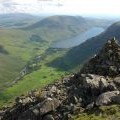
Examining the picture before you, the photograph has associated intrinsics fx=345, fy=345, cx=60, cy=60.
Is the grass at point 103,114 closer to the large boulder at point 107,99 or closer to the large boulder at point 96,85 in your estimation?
the large boulder at point 107,99

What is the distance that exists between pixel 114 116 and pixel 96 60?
32.6m

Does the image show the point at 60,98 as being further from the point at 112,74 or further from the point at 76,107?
the point at 112,74

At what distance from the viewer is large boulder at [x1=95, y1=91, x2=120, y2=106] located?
6583cm

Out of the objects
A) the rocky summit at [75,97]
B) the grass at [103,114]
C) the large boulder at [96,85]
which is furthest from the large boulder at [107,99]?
the large boulder at [96,85]

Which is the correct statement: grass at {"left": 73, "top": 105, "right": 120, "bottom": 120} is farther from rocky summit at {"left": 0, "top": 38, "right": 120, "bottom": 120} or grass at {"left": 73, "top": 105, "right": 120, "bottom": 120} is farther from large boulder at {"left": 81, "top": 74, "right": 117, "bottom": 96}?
large boulder at {"left": 81, "top": 74, "right": 117, "bottom": 96}

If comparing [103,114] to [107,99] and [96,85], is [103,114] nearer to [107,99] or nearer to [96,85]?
[107,99]

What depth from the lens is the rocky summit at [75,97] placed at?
67.0 metres

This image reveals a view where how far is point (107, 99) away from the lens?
218ft

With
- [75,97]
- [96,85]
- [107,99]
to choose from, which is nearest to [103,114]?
[107,99]

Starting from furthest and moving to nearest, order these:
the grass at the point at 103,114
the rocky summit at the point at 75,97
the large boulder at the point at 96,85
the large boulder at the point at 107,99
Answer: the large boulder at the point at 96,85 < the rocky summit at the point at 75,97 < the large boulder at the point at 107,99 < the grass at the point at 103,114

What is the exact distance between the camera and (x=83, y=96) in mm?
72500

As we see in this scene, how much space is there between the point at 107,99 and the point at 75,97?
24.9 ft

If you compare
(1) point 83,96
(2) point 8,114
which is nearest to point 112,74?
(1) point 83,96

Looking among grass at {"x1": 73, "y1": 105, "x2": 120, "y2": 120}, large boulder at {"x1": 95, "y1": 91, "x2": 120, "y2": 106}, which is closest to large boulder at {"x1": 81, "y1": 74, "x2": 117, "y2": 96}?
large boulder at {"x1": 95, "y1": 91, "x2": 120, "y2": 106}
